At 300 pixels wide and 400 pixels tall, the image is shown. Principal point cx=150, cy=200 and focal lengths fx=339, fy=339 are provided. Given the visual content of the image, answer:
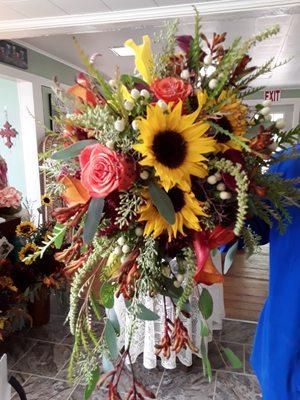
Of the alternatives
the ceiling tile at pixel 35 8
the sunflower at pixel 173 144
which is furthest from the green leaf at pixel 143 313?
the ceiling tile at pixel 35 8

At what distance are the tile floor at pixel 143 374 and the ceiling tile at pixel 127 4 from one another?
2445 mm

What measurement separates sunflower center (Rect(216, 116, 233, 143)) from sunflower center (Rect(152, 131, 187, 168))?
0.06 m

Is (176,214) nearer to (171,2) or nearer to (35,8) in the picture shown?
(171,2)

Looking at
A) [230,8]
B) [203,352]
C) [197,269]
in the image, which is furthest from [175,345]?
[230,8]

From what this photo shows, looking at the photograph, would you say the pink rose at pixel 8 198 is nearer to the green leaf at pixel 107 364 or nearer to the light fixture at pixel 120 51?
the green leaf at pixel 107 364

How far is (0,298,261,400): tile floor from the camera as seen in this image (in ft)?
6.37

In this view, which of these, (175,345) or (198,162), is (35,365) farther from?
(198,162)

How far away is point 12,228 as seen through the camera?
8.02 feet

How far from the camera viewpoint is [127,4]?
2584 mm

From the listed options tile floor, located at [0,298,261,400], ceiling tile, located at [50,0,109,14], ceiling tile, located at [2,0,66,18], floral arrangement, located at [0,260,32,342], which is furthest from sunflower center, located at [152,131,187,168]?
ceiling tile, located at [2,0,66,18]

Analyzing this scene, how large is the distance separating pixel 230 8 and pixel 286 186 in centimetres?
239

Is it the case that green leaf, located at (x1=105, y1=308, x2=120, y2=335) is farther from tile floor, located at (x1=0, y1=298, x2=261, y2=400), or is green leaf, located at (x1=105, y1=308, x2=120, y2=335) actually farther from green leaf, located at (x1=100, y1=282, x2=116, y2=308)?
tile floor, located at (x1=0, y1=298, x2=261, y2=400)

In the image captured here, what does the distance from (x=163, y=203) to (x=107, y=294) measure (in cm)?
20

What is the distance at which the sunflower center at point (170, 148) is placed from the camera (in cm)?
46
